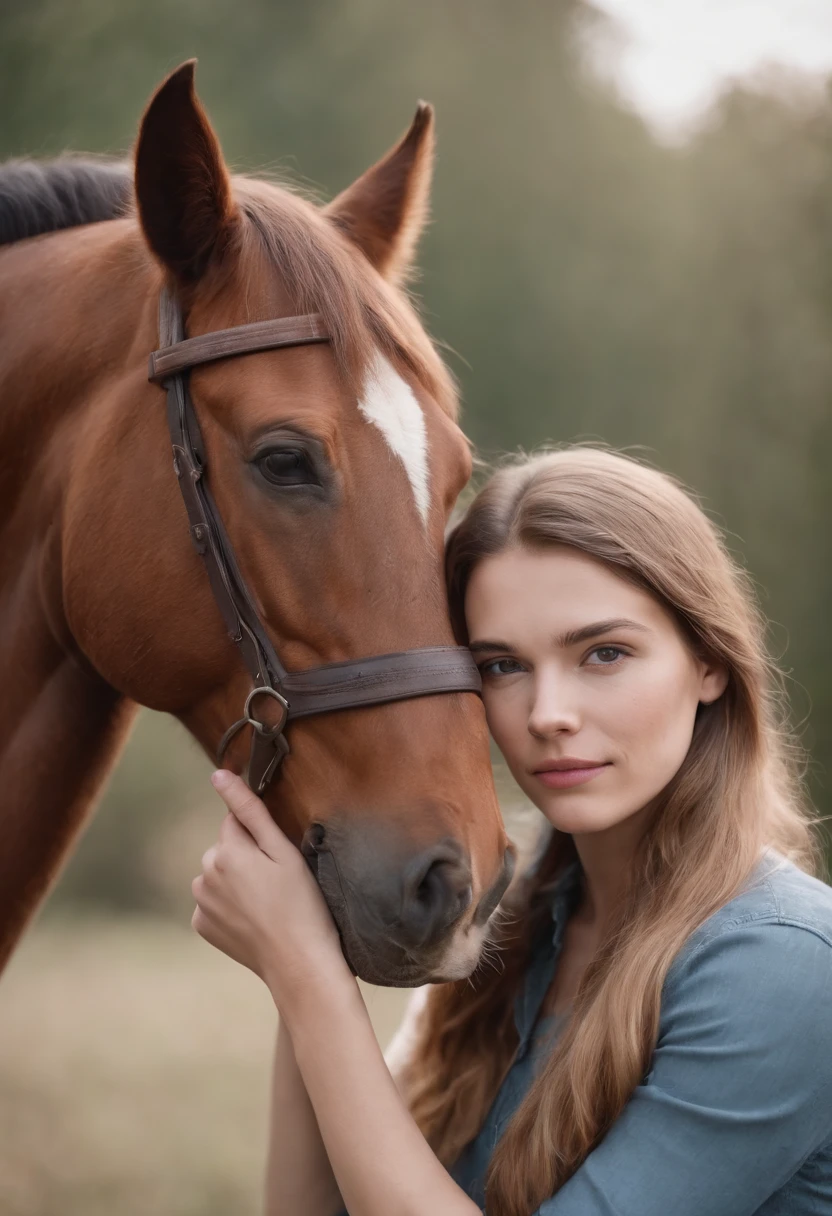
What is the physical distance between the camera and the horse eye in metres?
1.40

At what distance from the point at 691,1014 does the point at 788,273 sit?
25.0ft

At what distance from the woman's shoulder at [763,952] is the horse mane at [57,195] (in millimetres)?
1478

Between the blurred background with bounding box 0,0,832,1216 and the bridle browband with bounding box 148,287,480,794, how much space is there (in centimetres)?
496

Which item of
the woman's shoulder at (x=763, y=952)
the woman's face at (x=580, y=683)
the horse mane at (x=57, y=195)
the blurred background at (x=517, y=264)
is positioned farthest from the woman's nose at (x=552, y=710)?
the blurred background at (x=517, y=264)

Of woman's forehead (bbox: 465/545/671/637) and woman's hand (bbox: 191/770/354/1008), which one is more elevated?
woman's forehead (bbox: 465/545/671/637)

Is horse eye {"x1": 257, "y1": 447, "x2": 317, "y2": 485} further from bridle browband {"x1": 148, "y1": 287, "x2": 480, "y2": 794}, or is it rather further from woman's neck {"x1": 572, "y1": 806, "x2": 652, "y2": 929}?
woman's neck {"x1": 572, "y1": 806, "x2": 652, "y2": 929}

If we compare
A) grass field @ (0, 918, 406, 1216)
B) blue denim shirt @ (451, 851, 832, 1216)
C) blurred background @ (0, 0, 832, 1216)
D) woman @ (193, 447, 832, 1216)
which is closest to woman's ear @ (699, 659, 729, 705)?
woman @ (193, 447, 832, 1216)

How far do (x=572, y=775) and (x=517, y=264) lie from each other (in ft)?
25.8

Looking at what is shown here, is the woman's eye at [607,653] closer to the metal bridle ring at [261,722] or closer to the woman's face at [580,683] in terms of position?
the woman's face at [580,683]

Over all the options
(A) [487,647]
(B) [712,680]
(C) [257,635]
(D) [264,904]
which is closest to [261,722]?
(C) [257,635]

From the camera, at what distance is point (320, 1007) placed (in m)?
1.32

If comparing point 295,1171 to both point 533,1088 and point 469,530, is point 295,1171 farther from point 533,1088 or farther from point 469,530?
point 469,530

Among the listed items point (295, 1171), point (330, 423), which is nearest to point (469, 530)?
point (330, 423)

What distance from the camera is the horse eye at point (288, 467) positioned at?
1397 millimetres
